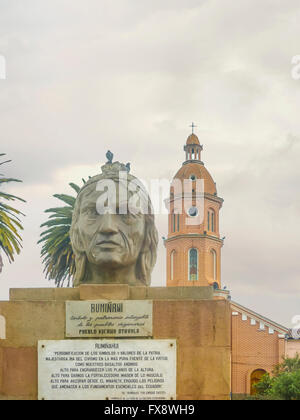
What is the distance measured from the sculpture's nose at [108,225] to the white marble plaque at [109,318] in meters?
1.16

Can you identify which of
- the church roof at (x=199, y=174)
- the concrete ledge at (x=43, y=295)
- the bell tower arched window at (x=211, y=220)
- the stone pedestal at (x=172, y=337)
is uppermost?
the church roof at (x=199, y=174)

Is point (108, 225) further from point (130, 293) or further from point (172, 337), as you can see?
point (172, 337)

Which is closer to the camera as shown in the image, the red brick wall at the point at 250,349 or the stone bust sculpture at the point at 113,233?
the stone bust sculpture at the point at 113,233

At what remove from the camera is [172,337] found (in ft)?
34.9

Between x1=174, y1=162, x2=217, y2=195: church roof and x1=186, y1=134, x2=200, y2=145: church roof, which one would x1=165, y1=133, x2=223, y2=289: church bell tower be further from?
x1=186, y1=134, x2=200, y2=145: church roof

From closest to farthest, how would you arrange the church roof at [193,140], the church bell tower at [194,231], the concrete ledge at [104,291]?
the concrete ledge at [104,291] → the church bell tower at [194,231] → the church roof at [193,140]

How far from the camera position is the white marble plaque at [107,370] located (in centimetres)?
1052

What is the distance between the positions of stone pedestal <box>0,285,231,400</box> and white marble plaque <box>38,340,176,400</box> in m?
0.13

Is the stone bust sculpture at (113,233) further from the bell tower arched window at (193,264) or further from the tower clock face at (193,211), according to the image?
the tower clock face at (193,211)

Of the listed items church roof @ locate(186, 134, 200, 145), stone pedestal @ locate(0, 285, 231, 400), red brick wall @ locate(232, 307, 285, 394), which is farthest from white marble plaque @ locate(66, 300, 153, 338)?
church roof @ locate(186, 134, 200, 145)

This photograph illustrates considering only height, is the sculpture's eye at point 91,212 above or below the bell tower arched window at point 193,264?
below

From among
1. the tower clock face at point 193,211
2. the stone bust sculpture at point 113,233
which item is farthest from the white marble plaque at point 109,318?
the tower clock face at point 193,211

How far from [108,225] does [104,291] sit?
1072 mm

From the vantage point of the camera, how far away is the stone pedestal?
10539 mm
